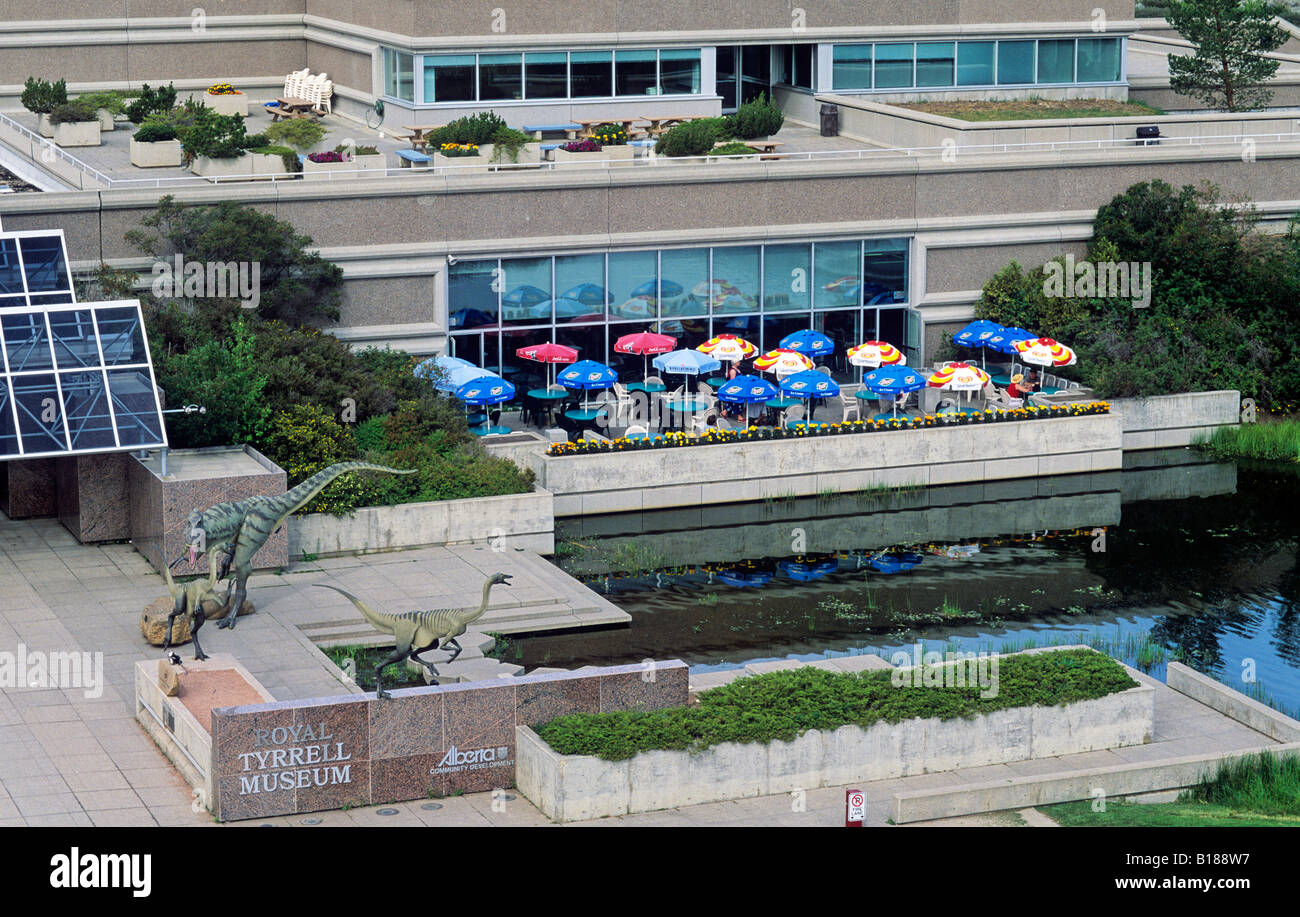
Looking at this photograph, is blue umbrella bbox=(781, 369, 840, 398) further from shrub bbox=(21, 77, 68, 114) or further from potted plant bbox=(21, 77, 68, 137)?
shrub bbox=(21, 77, 68, 114)

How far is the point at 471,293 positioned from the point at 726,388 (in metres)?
6.39

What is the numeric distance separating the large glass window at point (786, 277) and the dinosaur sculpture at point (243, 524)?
17.5 metres

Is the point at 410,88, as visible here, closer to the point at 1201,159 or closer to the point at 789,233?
the point at 789,233

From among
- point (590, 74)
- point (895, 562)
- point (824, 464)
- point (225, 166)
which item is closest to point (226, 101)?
point (590, 74)

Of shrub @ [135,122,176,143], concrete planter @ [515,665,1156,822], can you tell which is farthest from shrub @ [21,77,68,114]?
concrete planter @ [515,665,1156,822]

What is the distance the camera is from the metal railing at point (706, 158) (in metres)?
43.5

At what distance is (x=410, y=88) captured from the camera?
54.6 meters

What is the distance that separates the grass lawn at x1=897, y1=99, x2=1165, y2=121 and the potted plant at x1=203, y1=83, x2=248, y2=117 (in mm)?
19112

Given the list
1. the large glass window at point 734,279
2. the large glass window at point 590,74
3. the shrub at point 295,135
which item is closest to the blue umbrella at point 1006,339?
the large glass window at point 734,279

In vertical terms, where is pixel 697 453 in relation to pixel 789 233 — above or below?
below

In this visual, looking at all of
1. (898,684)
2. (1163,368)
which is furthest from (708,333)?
(898,684)

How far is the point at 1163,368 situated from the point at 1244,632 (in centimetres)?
1336

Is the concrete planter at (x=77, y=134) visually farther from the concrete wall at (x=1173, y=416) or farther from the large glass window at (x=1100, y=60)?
the large glass window at (x=1100, y=60)

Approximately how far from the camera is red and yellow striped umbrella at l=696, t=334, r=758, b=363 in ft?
148
